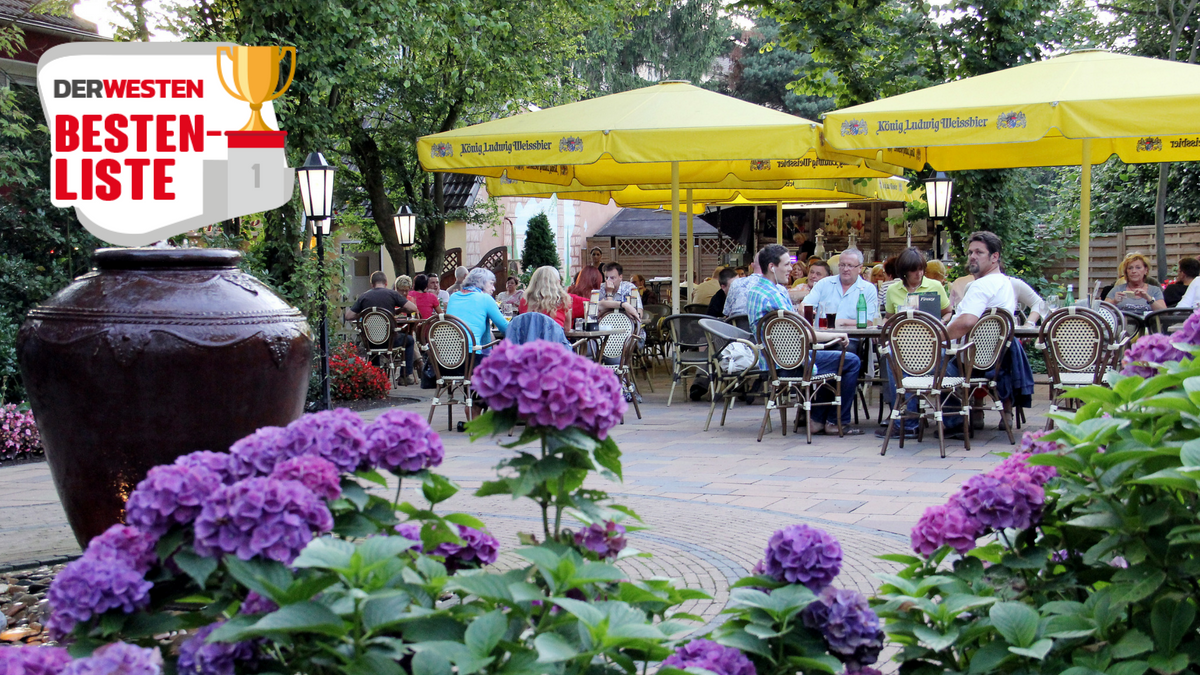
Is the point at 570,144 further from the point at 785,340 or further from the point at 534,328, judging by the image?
the point at 785,340

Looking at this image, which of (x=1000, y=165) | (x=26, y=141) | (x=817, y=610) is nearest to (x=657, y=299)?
(x=1000, y=165)

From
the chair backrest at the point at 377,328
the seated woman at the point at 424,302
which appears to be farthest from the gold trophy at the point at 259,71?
the seated woman at the point at 424,302

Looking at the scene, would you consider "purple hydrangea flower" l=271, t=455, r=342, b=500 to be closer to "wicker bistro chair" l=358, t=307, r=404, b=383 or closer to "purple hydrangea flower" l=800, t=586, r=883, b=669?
"purple hydrangea flower" l=800, t=586, r=883, b=669

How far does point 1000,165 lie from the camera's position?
10797mm

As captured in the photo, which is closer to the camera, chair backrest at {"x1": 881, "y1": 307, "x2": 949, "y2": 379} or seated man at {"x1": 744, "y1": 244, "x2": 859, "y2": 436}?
chair backrest at {"x1": 881, "y1": 307, "x2": 949, "y2": 379}

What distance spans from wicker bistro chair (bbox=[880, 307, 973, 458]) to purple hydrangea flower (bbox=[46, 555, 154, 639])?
19.7 feet

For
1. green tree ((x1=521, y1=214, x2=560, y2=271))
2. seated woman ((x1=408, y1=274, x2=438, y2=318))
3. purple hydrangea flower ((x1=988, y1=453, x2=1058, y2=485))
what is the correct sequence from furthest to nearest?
green tree ((x1=521, y1=214, x2=560, y2=271))
seated woman ((x1=408, y1=274, x2=438, y2=318))
purple hydrangea flower ((x1=988, y1=453, x2=1058, y2=485))

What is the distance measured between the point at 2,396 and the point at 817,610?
27.1 feet

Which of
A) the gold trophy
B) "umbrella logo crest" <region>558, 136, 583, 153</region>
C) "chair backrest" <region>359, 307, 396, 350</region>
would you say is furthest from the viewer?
"chair backrest" <region>359, 307, 396, 350</region>

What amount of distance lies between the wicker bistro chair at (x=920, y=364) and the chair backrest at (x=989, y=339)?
0.30 ft

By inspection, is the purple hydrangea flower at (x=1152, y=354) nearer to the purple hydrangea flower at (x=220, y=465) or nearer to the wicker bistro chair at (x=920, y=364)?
the purple hydrangea flower at (x=220, y=465)

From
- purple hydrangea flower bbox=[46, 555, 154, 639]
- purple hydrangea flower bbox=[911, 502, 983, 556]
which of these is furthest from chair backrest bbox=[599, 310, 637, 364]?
purple hydrangea flower bbox=[46, 555, 154, 639]

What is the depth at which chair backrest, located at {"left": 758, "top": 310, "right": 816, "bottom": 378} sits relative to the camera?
302 inches

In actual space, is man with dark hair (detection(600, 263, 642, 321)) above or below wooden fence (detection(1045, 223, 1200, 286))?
below
